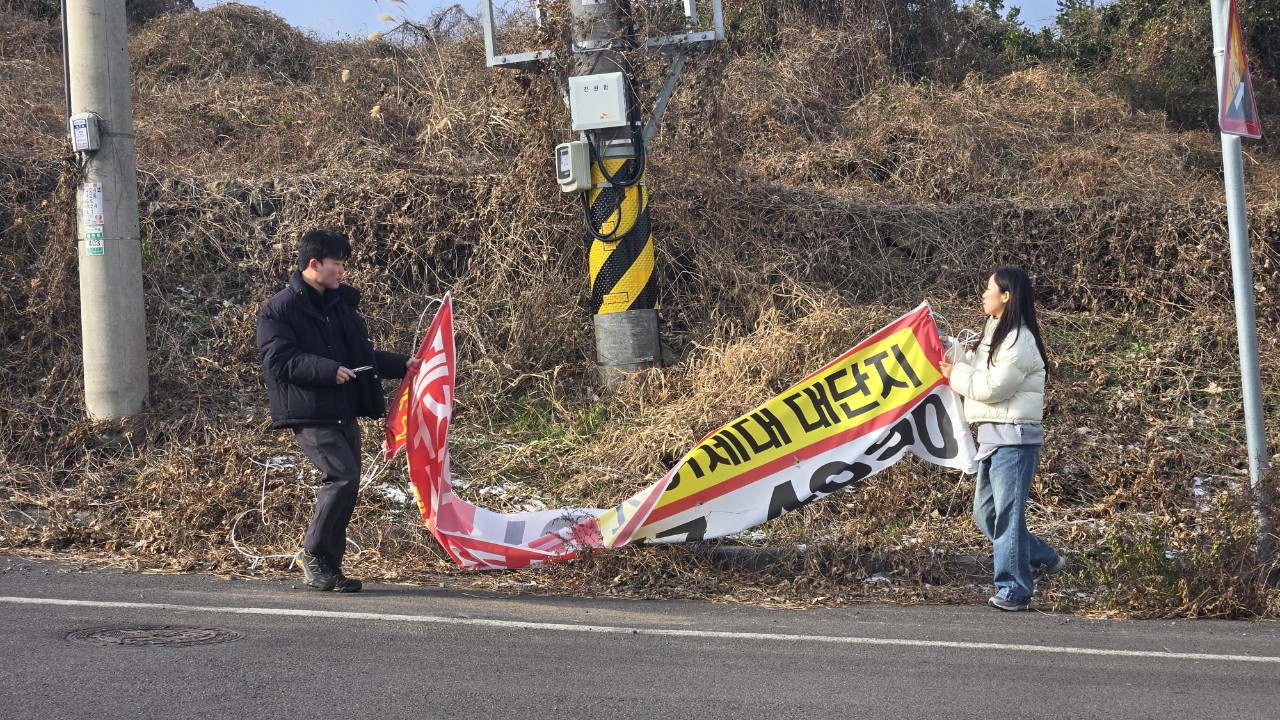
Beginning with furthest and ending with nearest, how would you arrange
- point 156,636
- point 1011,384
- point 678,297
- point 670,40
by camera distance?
point 678,297, point 670,40, point 1011,384, point 156,636

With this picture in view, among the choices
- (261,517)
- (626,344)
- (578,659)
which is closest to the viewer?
(578,659)

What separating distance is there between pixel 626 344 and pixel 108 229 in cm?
433

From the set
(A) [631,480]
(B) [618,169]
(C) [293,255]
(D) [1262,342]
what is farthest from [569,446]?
(D) [1262,342]

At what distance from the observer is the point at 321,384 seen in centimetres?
657

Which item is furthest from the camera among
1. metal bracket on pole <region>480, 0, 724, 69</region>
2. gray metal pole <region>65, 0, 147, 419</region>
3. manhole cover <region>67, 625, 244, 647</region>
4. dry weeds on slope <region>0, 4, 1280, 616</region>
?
metal bracket on pole <region>480, 0, 724, 69</region>

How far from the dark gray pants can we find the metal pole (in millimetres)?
3765

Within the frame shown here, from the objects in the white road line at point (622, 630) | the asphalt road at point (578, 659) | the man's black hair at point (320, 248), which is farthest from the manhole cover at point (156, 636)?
the man's black hair at point (320, 248)

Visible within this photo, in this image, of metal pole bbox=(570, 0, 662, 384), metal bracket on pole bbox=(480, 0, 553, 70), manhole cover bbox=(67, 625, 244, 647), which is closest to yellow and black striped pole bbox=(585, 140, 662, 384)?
metal pole bbox=(570, 0, 662, 384)

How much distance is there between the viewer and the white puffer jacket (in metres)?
6.38

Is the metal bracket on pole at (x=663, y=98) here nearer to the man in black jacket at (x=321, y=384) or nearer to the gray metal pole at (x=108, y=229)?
the man in black jacket at (x=321, y=384)

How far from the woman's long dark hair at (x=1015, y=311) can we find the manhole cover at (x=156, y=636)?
4195 mm

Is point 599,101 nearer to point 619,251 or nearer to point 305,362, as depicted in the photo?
point 619,251

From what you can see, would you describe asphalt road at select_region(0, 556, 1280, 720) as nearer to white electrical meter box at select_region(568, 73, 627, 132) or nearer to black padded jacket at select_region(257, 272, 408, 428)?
black padded jacket at select_region(257, 272, 408, 428)

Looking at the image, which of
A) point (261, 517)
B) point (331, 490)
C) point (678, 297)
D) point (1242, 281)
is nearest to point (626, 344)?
point (678, 297)
